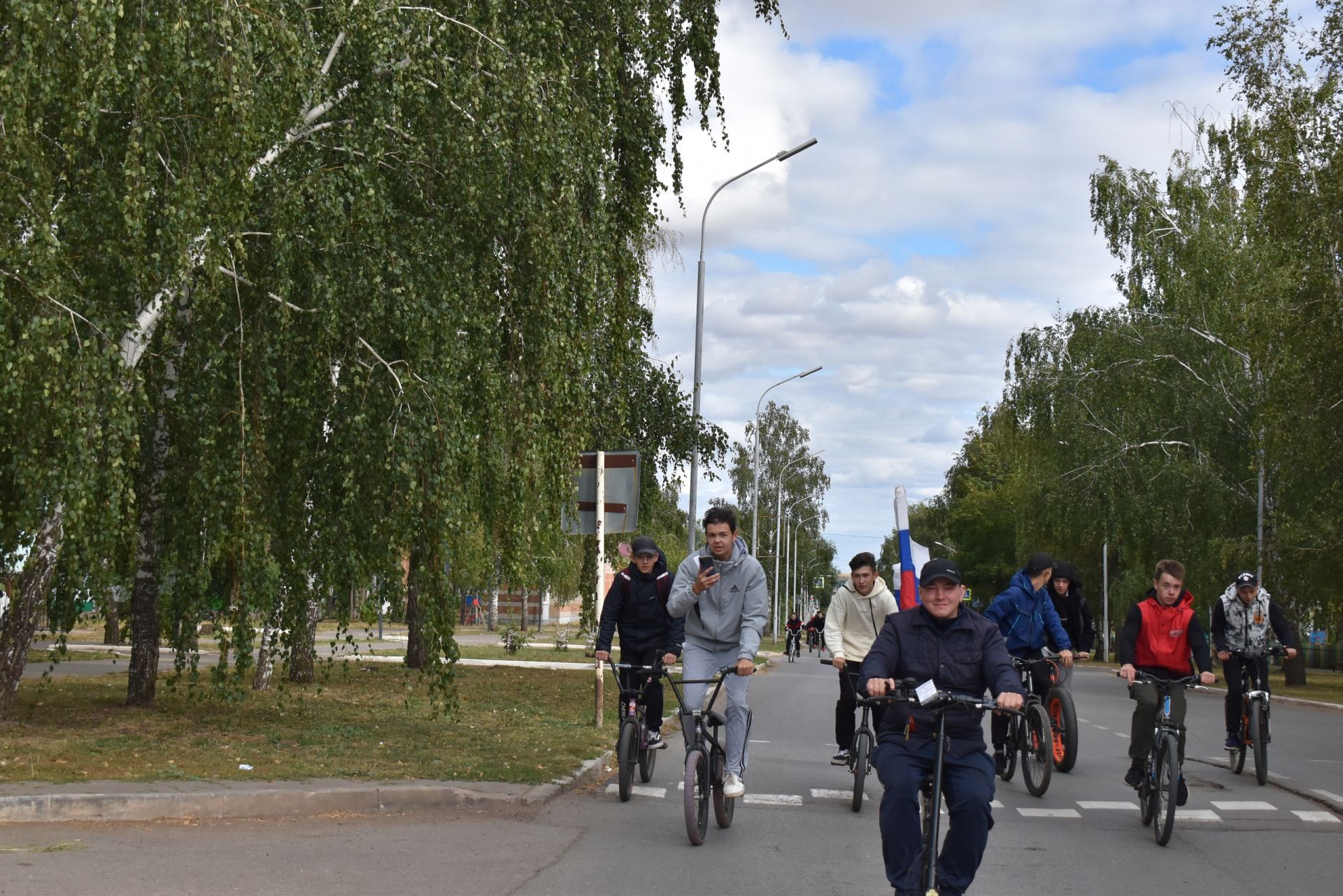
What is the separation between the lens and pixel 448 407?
35.6 ft

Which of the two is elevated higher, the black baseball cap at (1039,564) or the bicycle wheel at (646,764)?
the black baseball cap at (1039,564)

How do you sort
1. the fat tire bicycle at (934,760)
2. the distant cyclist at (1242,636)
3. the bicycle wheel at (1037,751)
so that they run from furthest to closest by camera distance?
the distant cyclist at (1242,636) < the bicycle wheel at (1037,751) < the fat tire bicycle at (934,760)

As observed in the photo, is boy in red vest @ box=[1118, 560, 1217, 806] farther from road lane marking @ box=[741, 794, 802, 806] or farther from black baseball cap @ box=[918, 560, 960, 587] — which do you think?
black baseball cap @ box=[918, 560, 960, 587]

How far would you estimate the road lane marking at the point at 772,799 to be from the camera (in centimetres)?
1082

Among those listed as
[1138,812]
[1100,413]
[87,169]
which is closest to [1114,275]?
[1100,413]

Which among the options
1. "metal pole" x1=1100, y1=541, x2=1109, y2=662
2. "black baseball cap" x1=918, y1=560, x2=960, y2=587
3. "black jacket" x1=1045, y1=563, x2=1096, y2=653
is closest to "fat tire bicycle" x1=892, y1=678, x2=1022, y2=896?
"black baseball cap" x1=918, y1=560, x2=960, y2=587

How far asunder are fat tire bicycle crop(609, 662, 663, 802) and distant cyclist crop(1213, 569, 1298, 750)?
196 inches

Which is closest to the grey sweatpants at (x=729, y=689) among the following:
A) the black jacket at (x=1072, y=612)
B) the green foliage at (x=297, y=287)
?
the green foliage at (x=297, y=287)

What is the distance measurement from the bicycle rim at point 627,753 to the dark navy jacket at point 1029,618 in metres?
3.42

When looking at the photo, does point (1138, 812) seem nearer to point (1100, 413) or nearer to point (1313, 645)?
point (1100, 413)

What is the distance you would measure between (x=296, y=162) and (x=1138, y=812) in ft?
24.5

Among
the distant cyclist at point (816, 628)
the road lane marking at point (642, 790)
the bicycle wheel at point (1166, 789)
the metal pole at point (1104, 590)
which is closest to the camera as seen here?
the bicycle wheel at point (1166, 789)

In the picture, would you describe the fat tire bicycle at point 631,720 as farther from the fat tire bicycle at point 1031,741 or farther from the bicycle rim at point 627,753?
the fat tire bicycle at point 1031,741

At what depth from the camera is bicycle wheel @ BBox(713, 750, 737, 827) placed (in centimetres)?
920
